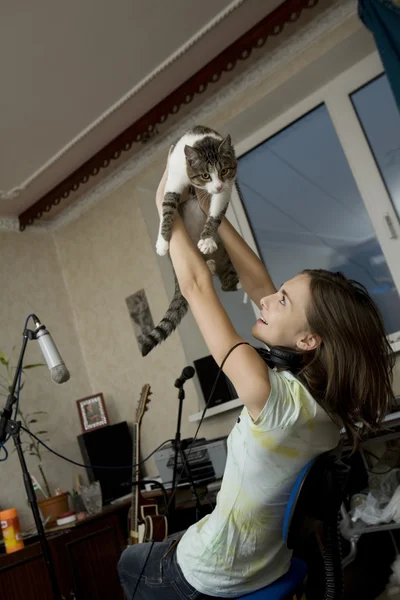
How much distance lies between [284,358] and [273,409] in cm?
13

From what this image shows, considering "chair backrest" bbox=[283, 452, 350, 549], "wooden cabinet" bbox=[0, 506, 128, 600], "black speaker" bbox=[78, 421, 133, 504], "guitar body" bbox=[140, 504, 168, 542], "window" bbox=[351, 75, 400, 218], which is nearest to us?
"chair backrest" bbox=[283, 452, 350, 549]

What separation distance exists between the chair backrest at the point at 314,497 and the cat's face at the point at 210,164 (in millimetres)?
725

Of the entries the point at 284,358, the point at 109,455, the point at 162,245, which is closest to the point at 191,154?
the point at 162,245

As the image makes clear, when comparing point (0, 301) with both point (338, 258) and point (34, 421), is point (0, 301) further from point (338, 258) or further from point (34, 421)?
point (338, 258)

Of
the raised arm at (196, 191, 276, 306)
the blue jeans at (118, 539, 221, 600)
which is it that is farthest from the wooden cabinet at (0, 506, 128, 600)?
the raised arm at (196, 191, 276, 306)

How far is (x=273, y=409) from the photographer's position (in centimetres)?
105

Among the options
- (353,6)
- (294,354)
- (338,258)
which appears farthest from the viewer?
(338,258)

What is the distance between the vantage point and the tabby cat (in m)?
1.36

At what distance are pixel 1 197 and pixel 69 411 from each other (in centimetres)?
149

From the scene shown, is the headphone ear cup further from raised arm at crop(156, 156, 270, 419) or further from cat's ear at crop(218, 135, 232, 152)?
cat's ear at crop(218, 135, 232, 152)

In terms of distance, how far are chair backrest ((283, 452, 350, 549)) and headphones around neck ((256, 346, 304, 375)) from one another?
19 centimetres

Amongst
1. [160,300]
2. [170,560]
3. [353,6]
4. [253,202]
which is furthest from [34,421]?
[353,6]

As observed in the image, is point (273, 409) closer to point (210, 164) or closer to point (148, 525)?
point (210, 164)

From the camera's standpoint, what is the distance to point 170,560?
3.99ft
